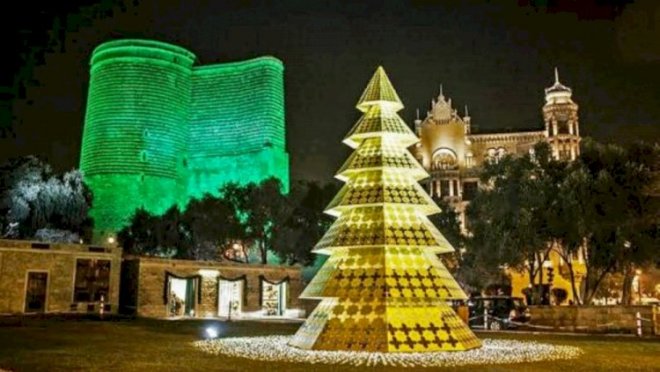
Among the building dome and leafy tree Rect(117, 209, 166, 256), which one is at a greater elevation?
the building dome

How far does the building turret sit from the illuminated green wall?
30.2m

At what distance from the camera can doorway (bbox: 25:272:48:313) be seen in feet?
92.2

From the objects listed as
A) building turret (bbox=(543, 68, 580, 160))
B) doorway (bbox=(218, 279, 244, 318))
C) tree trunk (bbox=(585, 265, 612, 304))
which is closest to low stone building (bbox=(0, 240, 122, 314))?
doorway (bbox=(218, 279, 244, 318))

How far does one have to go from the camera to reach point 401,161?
50.2 ft

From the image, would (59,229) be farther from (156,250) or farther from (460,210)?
(460,210)

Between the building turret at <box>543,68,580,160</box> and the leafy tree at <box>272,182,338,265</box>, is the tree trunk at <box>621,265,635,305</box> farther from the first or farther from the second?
the building turret at <box>543,68,580,160</box>

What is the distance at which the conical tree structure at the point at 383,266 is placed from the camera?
13469 millimetres

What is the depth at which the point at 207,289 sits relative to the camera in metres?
34.6

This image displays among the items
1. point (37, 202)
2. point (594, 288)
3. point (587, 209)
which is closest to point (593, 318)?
point (587, 209)

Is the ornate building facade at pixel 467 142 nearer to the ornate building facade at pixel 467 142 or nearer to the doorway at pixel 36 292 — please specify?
the ornate building facade at pixel 467 142

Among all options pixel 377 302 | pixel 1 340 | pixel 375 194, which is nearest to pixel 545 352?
pixel 377 302

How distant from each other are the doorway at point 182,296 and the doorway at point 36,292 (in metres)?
6.40

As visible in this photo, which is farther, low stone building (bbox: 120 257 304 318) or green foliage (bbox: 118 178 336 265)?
green foliage (bbox: 118 178 336 265)

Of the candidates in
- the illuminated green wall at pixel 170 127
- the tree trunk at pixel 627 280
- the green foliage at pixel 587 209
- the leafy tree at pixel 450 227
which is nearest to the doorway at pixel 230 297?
the green foliage at pixel 587 209
